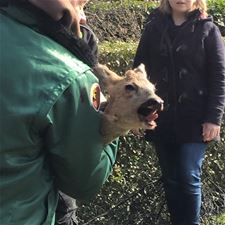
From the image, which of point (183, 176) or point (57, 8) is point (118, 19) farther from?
point (57, 8)

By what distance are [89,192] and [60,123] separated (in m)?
0.28

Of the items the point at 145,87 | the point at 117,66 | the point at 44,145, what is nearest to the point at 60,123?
the point at 44,145

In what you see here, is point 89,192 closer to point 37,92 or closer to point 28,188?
point 28,188

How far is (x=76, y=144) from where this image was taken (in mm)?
1728

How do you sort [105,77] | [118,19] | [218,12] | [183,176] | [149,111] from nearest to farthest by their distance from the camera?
[149,111]
[105,77]
[183,176]
[118,19]
[218,12]

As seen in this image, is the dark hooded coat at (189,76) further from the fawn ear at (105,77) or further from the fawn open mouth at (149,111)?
the fawn open mouth at (149,111)

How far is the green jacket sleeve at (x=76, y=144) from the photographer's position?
1687 mm

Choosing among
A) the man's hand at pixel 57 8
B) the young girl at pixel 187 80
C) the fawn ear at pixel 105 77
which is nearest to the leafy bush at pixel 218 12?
the young girl at pixel 187 80

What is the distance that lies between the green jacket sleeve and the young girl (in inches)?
87.2

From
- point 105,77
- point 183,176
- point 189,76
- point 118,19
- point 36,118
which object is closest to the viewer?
point 36,118

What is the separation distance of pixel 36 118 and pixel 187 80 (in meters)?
2.46

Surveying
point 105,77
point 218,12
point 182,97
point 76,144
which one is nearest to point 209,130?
point 182,97

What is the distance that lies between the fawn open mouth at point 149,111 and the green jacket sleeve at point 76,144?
0.45ft

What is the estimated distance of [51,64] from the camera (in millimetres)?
1680
